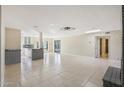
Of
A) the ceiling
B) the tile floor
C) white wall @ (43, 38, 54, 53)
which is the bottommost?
the tile floor

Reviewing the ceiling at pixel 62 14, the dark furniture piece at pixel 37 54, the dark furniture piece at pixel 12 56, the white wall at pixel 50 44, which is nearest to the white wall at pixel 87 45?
the white wall at pixel 50 44

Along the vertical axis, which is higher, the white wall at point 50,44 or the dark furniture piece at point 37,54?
the white wall at point 50,44

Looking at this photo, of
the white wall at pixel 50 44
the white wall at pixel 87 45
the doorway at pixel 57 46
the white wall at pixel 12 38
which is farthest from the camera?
the white wall at pixel 50 44

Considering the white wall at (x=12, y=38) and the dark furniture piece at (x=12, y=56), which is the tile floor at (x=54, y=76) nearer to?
the dark furniture piece at (x=12, y=56)

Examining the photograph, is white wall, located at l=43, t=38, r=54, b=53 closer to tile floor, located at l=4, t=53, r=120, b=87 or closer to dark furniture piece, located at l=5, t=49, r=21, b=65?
dark furniture piece, located at l=5, t=49, r=21, b=65

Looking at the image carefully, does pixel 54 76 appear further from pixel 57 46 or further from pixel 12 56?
pixel 57 46

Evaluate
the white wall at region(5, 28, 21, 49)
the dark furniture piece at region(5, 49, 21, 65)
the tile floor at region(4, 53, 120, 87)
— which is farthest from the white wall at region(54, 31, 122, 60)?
the dark furniture piece at region(5, 49, 21, 65)

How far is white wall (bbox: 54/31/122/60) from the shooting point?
25.6 feet

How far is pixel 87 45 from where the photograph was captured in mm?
10523

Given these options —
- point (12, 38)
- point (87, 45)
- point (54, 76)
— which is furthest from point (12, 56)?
point (87, 45)

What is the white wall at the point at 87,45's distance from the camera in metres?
7.79
